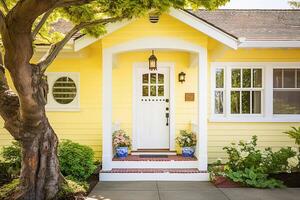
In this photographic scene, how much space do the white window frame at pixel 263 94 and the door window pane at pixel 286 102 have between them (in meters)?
0.16

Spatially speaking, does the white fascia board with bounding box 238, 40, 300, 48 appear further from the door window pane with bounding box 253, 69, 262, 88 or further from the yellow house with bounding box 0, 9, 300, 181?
the door window pane with bounding box 253, 69, 262, 88

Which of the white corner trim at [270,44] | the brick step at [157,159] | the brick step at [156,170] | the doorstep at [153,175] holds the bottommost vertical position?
the doorstep at [153,175]

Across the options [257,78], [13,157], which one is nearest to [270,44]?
[257,78]

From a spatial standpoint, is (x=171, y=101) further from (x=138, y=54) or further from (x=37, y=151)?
(x=37, y=151)

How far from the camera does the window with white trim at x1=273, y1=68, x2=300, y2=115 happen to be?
32.4 feet

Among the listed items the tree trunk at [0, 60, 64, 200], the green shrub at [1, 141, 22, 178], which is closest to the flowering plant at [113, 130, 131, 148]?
the green shrub at [1, 141, 22, 178]

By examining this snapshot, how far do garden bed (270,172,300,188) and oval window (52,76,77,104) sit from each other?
18.7 feet

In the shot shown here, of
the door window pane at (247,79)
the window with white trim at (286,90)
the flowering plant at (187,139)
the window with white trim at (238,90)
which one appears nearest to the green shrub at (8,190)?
the flowering plant at (187,139)

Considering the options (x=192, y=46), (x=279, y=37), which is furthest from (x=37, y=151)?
(x=279, y=37)

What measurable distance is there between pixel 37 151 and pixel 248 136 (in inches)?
235

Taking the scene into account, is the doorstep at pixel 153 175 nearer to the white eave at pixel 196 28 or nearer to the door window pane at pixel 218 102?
the door window pane at pixel 218 102

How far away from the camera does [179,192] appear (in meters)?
7.20

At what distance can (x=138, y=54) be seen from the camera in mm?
10125

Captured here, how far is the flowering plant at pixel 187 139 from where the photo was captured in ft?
31.3
